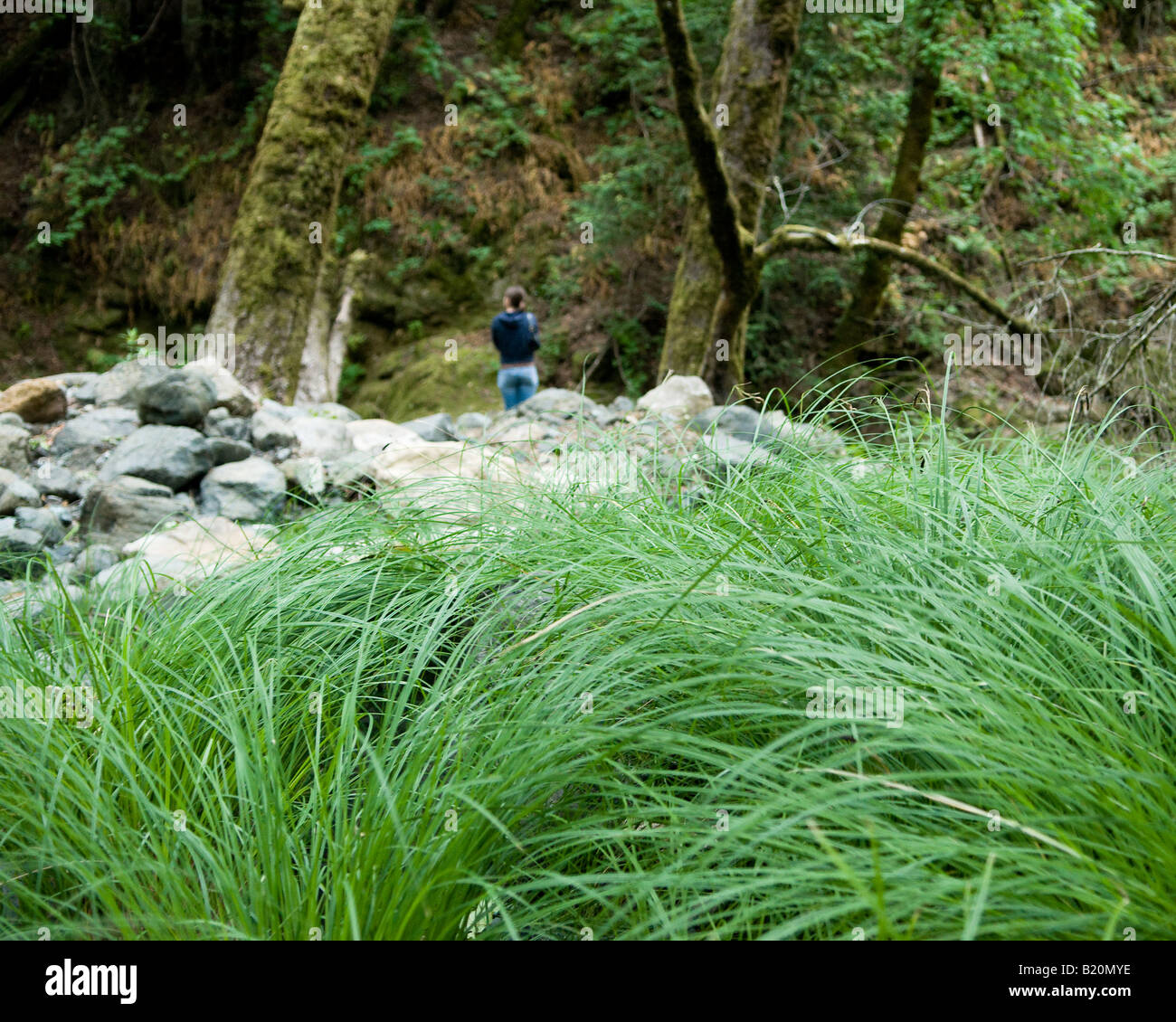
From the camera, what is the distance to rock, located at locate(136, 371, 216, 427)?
4.19 m

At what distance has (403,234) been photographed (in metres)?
10.6

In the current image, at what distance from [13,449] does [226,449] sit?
89 centimetres

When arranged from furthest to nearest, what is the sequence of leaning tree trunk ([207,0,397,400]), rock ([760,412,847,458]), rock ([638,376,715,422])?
leaning tree trunk ([207,0,397,400]) < rock ([638,376,715,422]) < rock ([760,412,847,458])

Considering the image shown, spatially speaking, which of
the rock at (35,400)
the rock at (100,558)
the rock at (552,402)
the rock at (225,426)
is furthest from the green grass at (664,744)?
the rock at (552,402)

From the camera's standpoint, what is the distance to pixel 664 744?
137 centimetres

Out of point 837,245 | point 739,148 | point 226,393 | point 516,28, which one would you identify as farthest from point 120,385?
point 516,28

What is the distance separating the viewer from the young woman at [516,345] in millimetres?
7199

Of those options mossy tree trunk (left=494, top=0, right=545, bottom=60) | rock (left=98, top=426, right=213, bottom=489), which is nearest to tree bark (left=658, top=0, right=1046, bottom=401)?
rock (left=98, top=426, right=213, bottom=489)

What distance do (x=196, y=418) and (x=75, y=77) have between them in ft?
32.5

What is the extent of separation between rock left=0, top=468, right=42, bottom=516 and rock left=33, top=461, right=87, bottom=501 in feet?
0.41

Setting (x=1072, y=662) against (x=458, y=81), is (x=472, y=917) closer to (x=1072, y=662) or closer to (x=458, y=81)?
(x=1072, y=662)

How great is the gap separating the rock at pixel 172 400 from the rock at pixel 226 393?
0.57ft

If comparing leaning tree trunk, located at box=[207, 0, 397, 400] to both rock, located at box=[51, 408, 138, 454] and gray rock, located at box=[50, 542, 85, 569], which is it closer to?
rock, located at box=[51, 408, 138, 454]

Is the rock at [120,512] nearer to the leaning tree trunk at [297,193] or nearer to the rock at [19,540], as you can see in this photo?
the rock at [19,540]
